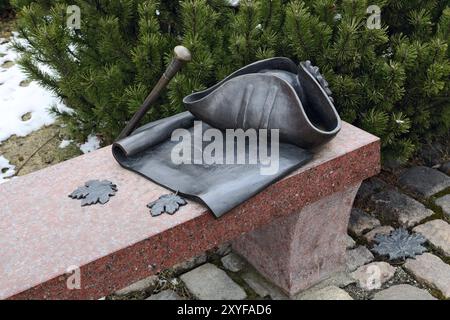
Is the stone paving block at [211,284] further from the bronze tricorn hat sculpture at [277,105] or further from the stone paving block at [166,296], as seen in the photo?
the bronze tricorn hat sculpture at [277,105]

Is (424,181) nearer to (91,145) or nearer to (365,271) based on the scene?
(365,271)

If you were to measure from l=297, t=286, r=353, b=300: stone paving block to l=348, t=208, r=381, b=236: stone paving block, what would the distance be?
0.49 meters

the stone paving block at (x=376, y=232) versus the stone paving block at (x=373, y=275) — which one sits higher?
the stone paving block at (x=373, y=275)

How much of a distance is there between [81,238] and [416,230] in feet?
6.56

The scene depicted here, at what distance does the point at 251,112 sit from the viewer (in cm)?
276

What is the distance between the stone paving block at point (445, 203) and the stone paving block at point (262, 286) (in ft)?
3.73

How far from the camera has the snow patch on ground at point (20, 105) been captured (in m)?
4.66

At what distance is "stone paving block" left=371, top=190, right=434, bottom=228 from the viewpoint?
3.64 meters

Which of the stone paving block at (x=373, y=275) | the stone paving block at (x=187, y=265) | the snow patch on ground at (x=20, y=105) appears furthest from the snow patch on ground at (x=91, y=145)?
the stone paving block at (x=373, y=275)

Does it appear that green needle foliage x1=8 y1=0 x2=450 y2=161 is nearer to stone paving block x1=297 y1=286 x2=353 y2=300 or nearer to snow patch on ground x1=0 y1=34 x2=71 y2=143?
stone paving block x1=297 y1=286 x2=353 y2=300
